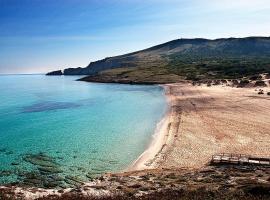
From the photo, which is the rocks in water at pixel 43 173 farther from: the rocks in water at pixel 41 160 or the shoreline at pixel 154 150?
the shoreline at pixel 154 150

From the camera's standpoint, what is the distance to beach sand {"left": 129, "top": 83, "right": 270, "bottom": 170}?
122 ft

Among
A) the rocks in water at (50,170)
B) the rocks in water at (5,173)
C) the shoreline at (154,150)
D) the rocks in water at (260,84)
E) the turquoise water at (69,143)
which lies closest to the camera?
the rocks in water at (5,173)

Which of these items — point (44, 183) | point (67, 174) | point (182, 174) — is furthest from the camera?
point (67, 174)

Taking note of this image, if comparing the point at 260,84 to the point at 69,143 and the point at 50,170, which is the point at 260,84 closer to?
the point at 69,143

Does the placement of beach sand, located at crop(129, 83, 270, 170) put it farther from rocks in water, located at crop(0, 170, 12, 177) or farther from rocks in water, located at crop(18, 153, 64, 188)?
rocks in water, located at crop(0, 170, 12, 177)

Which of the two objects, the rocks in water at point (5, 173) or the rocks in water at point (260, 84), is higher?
the rocks in water at point (260, 84)

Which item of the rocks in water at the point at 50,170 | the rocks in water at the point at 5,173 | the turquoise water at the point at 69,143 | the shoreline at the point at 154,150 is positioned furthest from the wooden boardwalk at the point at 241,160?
the rocks in water at the point at 5,173

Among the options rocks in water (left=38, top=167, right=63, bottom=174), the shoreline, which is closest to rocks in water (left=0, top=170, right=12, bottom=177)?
rocks in water (left=38, top=167, right=63, bottom=174)

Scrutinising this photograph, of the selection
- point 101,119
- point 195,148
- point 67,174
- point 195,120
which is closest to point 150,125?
point 195,120

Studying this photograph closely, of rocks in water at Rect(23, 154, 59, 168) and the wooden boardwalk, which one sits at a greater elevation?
the wooden boardwalk

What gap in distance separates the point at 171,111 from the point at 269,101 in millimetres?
21390

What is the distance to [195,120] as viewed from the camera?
2253 inches

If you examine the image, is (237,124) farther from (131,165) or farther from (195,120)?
(131,165)

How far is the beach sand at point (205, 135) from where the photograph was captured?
122 feet
